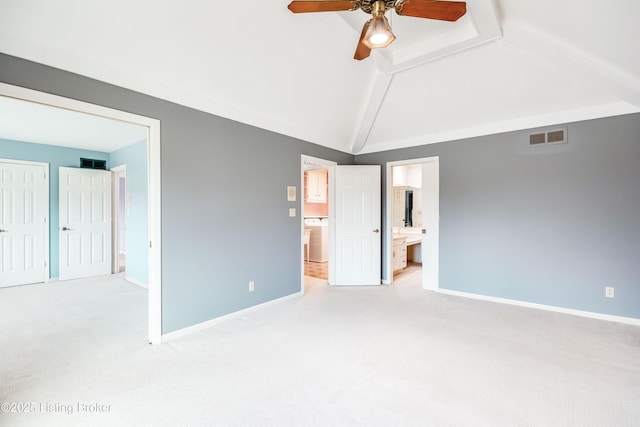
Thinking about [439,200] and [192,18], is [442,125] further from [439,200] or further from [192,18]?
[192,18]

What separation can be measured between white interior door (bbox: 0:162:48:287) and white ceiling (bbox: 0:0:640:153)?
13.7 ft

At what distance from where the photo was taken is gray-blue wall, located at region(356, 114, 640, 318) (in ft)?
10.5

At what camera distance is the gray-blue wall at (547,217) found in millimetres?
3213

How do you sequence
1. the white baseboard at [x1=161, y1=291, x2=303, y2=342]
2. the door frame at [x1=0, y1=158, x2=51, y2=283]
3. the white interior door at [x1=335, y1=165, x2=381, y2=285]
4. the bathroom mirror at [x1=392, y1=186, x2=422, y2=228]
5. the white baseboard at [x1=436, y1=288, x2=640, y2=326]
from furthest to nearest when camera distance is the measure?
1. the bathroom mirror at [x1=392, y1=186, x2=422, y2=228]
2. the door frame at [x1=0, y1=158, x2=51, y2=283]
3. the white interior door at [x1=335, y1=165, x2=381, y2=285]
4. the white baseboard at [x1=436, y1=288, x2=640, y2=326]
5. the white baseboard at [x1=161, y1=291, x2=303, y2=342]

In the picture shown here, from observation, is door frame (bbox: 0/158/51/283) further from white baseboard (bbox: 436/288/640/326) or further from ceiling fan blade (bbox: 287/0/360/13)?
white baseboard (bbox: 436/288/640/326)

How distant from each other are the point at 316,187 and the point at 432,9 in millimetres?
5849

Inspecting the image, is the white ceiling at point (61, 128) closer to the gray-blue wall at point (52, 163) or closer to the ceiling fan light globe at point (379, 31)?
the gray-blue wall at point (52, 163)

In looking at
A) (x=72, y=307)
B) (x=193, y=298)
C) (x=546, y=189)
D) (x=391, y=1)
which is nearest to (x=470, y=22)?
(x=391, y=1)

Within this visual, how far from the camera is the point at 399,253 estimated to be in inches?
222

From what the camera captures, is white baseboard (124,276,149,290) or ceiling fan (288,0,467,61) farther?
white baseboard (124,276,149,290)

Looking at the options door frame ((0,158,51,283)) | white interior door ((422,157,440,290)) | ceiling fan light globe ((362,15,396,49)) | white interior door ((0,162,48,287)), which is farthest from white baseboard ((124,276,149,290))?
ceiling fan light globe ((362,15,396,49))

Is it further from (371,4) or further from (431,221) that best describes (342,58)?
(431,221)

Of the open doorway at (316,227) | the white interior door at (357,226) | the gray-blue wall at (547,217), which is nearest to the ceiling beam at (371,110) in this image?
the white interior door at (357,226)

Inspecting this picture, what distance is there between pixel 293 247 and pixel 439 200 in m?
2.36
